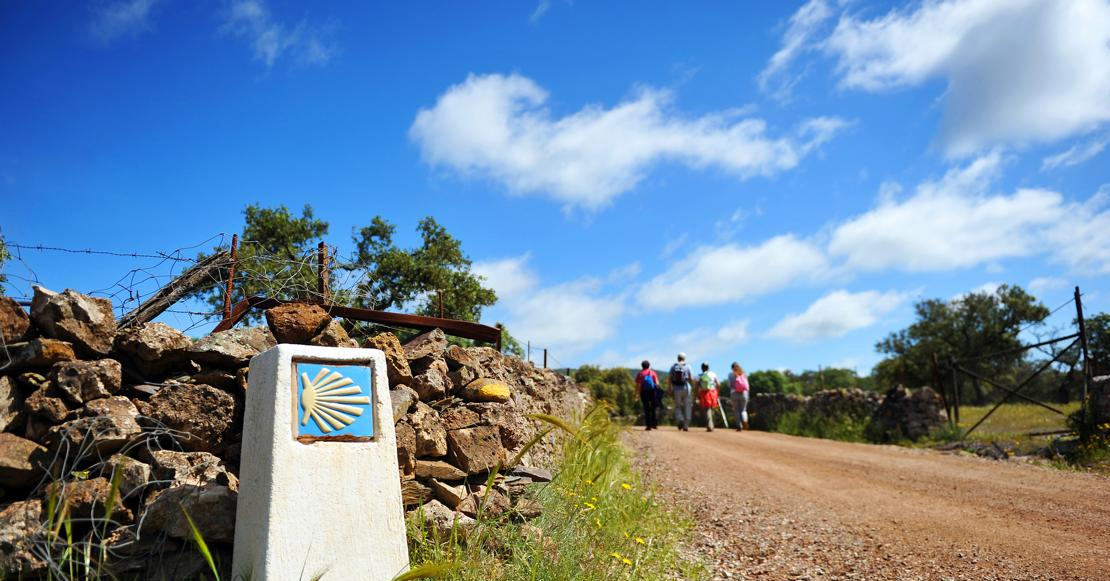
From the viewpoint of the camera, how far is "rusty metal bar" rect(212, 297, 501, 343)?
196 inches

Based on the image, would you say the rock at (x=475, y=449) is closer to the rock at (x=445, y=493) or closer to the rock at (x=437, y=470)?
the rock at (x=437, y=470)

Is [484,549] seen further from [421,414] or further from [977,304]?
[977,304]

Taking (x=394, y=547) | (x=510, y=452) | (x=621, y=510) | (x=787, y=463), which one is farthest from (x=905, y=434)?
(x=394, y=547)

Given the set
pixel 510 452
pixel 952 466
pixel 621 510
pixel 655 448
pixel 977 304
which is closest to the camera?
pixel 510 452

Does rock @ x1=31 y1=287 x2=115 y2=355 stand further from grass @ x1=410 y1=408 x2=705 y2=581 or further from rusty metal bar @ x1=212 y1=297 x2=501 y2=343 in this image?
grass @ x1=410 y1=408 x2=705 y2=581

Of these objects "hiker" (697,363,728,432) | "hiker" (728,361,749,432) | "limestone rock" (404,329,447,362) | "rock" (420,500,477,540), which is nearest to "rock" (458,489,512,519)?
"rock" (420,500,477,540)

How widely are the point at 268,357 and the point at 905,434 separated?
49.4 feet

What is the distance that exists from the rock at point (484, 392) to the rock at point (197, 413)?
1.87 m

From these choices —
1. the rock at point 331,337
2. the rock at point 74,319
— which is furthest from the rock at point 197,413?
the rock at point 331,337

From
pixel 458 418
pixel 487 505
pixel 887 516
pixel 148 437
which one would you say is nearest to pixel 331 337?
pixel 458 418

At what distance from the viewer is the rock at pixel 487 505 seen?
4.63 meters

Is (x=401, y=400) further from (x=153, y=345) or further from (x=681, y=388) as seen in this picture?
(x=681, y=388)

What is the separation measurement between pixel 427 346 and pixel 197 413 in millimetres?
1877

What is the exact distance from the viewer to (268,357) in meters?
3.67
